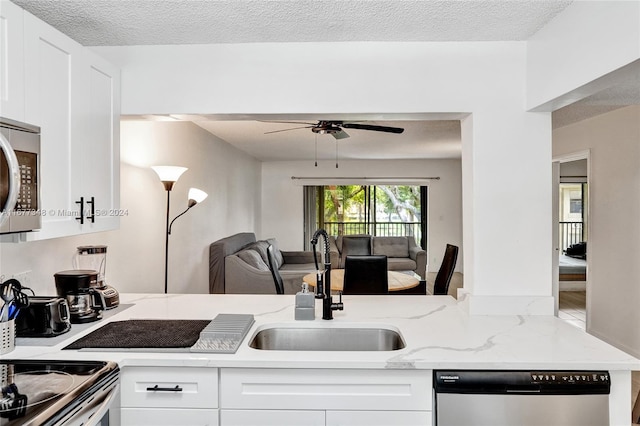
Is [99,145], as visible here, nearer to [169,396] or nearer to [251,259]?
[169,396]

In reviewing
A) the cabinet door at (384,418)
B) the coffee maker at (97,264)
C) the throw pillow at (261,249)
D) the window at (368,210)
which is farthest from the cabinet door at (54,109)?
the window at (368,210)

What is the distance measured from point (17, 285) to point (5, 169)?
54 centimetres

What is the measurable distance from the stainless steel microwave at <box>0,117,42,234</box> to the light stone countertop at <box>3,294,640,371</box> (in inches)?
19.9

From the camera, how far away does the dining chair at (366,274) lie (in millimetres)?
3486

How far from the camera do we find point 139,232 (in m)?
3.12

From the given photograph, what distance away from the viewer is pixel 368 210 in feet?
28.7

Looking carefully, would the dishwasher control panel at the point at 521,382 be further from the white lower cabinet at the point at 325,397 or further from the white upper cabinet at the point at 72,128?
the white upper cabinet at the point at 72,128

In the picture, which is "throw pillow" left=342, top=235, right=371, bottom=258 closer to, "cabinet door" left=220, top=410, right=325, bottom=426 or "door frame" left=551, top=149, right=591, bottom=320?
"door frame" left=551, top=149, right=591, bottom=320

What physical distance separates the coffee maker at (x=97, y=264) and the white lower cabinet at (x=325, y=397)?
0.97 m

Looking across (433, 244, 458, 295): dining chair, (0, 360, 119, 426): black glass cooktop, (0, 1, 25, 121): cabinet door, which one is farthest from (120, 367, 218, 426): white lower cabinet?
(433, 244, 458, 295): dining chair

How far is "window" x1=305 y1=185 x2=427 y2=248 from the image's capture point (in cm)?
871

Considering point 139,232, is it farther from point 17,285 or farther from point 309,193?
point 309,193

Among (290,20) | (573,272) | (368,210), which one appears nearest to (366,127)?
(290,20)

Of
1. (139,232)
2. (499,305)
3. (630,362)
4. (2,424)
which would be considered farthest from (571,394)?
(139,232)
